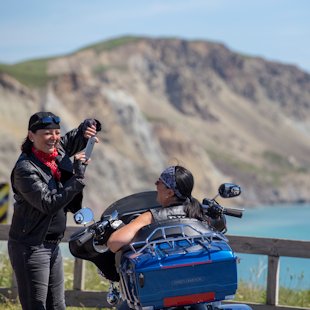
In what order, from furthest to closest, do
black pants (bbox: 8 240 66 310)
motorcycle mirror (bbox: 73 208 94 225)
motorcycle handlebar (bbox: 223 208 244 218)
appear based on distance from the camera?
black pants (bbox: 8 240 66 310)
motorcycle handlebar (bbox: 223 208 244 218)
motorcycle mirror (bbox: 73 208 94 225)

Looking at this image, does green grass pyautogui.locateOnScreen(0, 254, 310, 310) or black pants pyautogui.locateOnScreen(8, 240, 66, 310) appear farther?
green grass pyautogui.locateOnScreen(0, 254, 310, 310)

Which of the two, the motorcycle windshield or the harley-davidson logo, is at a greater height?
the motorcycle windshield

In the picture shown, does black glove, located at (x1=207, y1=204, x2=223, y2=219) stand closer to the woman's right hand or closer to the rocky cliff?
the woman's right hand

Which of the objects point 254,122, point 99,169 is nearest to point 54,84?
point 99,169

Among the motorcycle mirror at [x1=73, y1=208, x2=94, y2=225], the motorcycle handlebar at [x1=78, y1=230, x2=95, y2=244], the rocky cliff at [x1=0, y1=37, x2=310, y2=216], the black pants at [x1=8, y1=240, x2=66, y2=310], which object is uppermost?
the motorcycle mirror at [x1=73, y1=208, x2=94, y2=225]

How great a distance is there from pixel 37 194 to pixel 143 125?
100168 mm

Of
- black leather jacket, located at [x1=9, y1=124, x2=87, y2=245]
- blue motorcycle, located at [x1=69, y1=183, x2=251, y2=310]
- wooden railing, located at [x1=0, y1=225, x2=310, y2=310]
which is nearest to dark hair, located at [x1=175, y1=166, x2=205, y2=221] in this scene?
blue motorcycle, located at [x1=69, y1=183, x2=251, y2=310]

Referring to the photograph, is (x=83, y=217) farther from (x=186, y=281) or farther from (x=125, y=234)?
(x=186, y=281)

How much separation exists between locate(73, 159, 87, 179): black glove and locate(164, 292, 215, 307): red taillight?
1.12 meters

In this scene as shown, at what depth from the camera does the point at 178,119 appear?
6860 inches

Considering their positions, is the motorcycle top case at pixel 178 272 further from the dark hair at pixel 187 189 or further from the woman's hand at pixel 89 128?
the woman's hand at pixel 89 128

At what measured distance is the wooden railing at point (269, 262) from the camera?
276 inches

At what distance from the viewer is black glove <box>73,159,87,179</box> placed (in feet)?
15.2

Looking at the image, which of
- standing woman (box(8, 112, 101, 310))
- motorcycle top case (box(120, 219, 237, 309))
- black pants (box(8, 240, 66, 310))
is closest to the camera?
motorcycle top case (box(120, 219, 237, 309))
